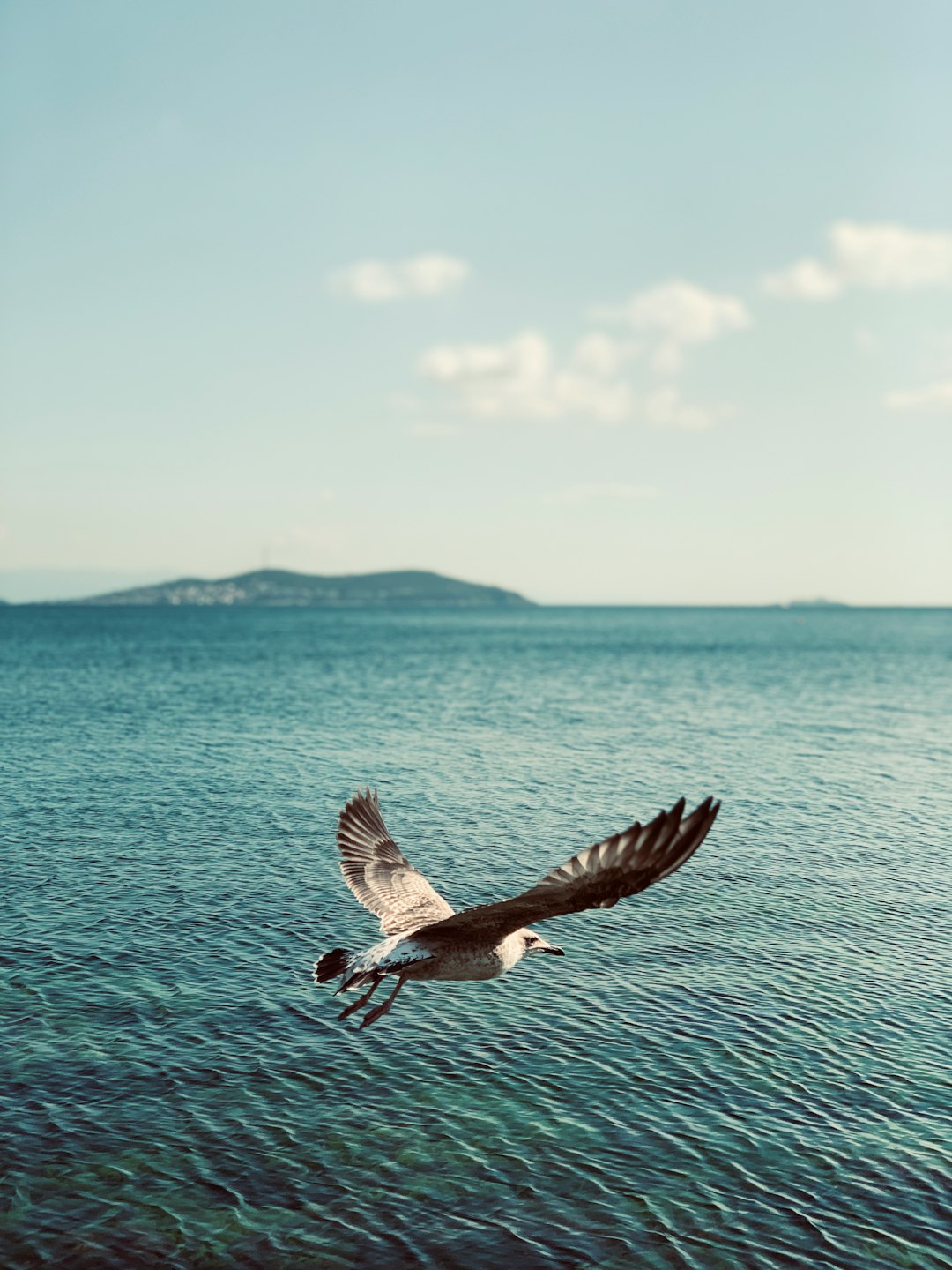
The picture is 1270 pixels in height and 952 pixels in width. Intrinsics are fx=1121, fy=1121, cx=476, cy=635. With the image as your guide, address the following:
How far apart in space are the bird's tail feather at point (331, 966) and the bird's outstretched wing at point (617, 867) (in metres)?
1.63

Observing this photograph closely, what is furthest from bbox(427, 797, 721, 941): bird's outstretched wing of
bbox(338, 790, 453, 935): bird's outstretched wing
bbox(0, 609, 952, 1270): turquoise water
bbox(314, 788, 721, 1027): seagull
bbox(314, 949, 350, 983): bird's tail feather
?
bbox(0, 609, 952, 1270): turquoise water

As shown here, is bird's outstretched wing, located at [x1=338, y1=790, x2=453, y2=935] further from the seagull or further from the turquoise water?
the turquoise water

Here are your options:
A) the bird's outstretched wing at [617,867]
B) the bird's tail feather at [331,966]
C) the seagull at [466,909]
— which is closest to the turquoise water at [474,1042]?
the seagull at [466,909]

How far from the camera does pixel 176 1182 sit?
13.9 meters

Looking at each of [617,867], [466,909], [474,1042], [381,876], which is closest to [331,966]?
[466,909]

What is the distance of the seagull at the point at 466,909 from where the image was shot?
30.1 feet

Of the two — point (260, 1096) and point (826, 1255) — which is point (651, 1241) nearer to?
point (826, 1255)

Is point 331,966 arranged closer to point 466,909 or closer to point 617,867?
point 466,909

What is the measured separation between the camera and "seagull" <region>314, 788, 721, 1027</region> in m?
9.19

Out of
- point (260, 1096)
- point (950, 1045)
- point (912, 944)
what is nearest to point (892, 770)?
point (912, 944)

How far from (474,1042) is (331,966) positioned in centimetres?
718

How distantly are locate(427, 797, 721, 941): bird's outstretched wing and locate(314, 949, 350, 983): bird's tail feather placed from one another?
1.63 metres

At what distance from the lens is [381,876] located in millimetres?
15352

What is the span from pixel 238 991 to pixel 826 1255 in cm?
1068
